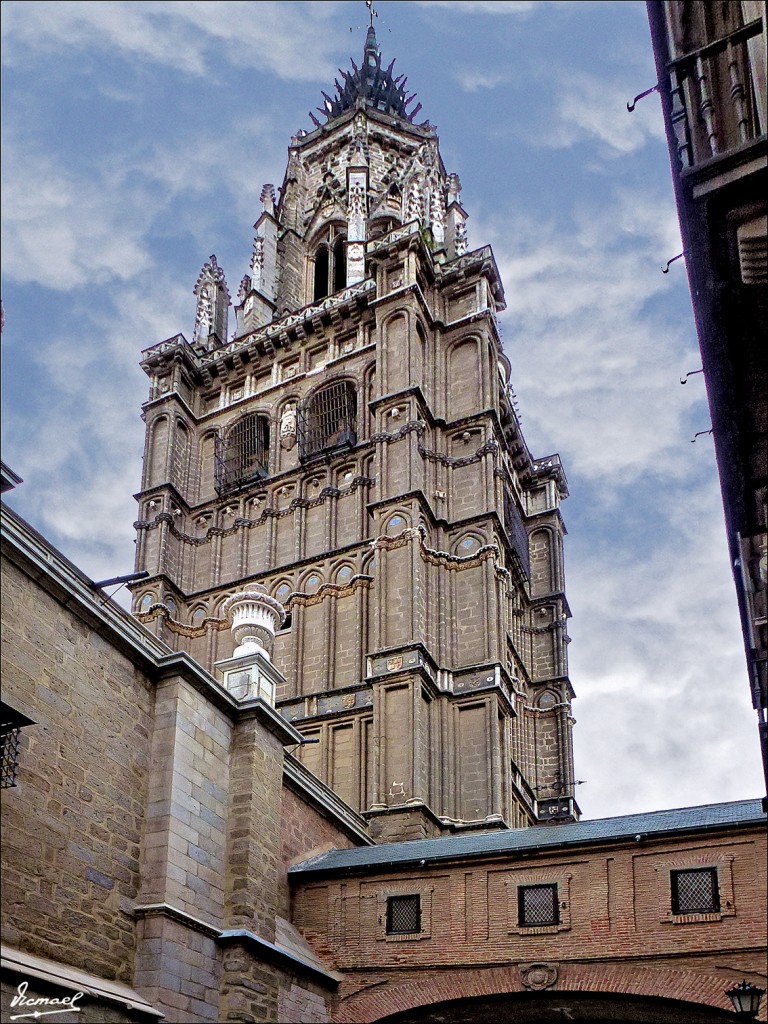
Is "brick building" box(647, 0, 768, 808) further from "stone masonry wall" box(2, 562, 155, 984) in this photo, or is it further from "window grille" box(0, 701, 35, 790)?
"window grille" box(0, 701, 35, 790)

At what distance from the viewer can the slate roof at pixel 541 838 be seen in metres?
20.7

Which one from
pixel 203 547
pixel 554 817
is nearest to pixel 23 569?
pixel 203 547

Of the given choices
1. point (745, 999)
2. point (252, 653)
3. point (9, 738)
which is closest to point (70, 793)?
point (9, 738)

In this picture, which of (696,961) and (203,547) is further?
(203,547)

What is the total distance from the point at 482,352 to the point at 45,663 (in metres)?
25.5

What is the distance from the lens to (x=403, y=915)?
72.5 ft

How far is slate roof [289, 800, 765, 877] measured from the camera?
20703 mm

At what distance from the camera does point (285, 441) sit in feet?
139

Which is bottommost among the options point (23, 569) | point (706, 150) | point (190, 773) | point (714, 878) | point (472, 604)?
point (714, 878)

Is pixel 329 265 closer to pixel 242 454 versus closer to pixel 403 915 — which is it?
pixel 242 454

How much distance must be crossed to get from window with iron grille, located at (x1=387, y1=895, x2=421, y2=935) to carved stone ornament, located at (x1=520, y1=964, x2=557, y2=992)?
2176 mm

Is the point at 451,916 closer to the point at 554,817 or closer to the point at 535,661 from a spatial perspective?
the point at 554,817

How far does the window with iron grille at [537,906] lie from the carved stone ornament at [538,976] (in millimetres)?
674

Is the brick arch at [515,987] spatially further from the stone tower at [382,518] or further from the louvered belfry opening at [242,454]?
the louvered belfry opening at [242,454]
